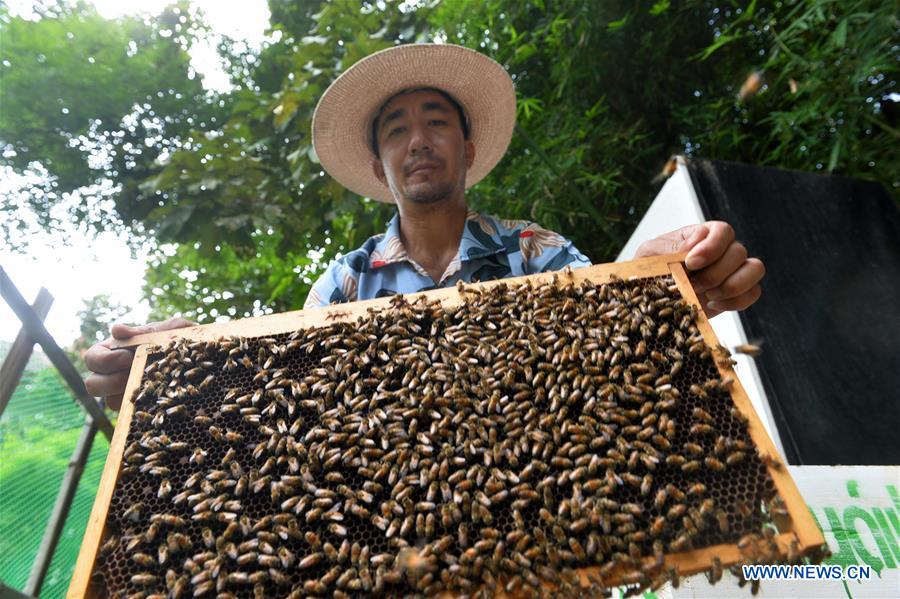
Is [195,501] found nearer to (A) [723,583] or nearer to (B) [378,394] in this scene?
(B) [378,394]

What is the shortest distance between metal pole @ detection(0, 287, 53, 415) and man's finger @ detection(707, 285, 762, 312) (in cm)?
469

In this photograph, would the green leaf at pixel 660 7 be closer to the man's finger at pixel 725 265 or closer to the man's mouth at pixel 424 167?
the man's mouth at pixel 424 167

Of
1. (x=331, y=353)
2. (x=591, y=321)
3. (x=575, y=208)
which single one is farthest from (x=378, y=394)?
(x=575, y=208)

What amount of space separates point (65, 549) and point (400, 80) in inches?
201

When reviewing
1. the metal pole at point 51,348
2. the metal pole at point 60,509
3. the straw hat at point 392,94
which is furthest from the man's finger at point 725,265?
the metal pole at point 60,509

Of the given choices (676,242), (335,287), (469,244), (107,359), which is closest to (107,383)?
(107,359)

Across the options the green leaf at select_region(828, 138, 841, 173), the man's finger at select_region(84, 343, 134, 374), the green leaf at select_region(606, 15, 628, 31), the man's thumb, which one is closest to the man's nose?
the man's thumb

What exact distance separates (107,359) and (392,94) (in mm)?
2911

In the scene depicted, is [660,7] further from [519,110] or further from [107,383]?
[107,383]

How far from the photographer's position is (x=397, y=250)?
402 centimetres

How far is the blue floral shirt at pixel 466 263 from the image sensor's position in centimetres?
372

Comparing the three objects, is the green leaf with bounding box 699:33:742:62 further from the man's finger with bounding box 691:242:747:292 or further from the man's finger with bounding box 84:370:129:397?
the man's finger with bounding box 84:370:129:397

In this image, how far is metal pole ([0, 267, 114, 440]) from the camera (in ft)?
11.7

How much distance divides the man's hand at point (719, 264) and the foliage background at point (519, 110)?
2.89m
